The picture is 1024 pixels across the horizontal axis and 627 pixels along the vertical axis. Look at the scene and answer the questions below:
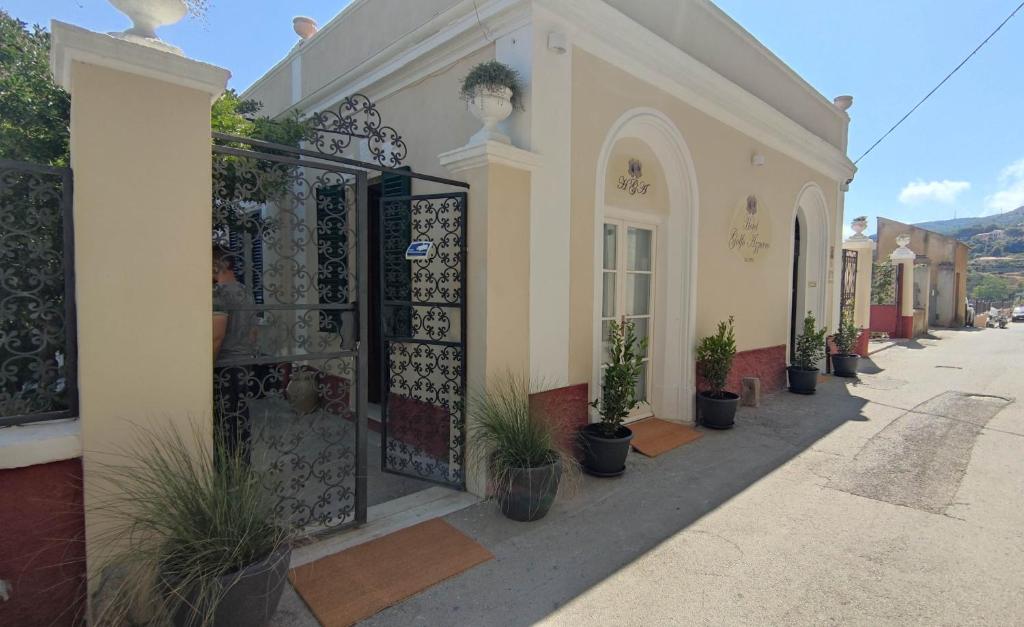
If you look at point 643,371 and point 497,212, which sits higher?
point 497,212

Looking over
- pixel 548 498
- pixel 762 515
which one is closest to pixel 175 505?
pixel 548 498

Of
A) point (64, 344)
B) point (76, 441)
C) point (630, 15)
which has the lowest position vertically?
point (76, 441)

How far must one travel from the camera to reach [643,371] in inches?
218

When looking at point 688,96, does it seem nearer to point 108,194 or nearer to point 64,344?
point 108,194

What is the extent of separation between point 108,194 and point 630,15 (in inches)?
170

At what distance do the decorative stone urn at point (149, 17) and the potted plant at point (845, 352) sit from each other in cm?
972

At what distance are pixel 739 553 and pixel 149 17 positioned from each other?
4.23 m

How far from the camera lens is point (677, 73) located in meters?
5.12

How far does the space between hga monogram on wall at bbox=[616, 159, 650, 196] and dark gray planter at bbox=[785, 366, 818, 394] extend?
4090mm

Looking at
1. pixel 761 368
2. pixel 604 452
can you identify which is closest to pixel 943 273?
pixel 761 368

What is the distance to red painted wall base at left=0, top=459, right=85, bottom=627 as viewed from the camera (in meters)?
1.99

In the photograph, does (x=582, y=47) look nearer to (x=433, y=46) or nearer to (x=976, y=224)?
(x=433, y=46)

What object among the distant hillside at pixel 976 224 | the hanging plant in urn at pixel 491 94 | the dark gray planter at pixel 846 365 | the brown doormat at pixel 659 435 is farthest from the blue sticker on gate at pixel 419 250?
the distant hillside at pixel 976 224

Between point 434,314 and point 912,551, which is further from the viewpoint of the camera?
point 434,314
